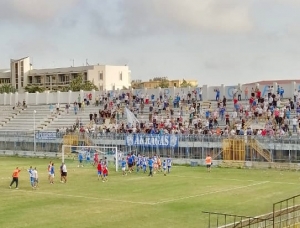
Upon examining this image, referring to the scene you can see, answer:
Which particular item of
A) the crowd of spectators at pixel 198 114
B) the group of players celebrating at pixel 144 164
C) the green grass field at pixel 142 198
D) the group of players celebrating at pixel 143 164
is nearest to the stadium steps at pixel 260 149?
the crowd of spectators at pixel 198 114

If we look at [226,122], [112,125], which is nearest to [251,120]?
[226,122]

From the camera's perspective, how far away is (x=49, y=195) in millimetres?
35781

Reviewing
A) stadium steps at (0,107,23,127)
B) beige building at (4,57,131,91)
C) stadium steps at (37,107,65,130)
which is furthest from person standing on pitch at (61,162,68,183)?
beige building at (4,57,131,91)

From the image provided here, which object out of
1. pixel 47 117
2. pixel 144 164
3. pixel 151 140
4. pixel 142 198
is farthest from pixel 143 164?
pixel 47 117

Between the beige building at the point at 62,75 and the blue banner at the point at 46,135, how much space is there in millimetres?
76583

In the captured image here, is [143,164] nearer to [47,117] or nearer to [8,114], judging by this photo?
[47,117]

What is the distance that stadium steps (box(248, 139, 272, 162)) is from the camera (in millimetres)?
51312

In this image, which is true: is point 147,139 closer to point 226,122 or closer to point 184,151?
point 184,151

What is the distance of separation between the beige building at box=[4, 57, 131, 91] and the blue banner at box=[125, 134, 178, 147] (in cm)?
8629

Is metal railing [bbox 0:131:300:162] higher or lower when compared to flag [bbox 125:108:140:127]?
lower

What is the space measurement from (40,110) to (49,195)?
164 ft

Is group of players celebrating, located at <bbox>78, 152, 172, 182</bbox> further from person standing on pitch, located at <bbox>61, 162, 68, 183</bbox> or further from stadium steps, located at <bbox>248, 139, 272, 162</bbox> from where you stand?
stadium steps, located at <bbox>248, 139, 272, 162</bbox>

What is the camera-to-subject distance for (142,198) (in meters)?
34.1

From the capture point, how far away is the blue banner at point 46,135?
6819 centimetres
